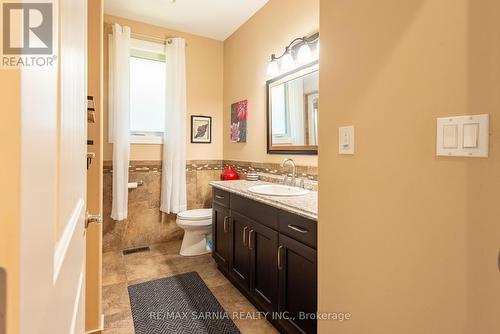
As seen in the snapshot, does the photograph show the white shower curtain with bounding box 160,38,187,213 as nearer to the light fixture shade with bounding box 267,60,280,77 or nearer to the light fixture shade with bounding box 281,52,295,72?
the light fixture shade with bounding box 267,60,280,77

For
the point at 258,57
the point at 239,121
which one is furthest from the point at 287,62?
the point at 239,121

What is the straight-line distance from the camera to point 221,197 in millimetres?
2340

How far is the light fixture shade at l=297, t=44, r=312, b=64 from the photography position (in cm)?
208

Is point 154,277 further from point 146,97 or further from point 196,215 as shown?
point 146,97

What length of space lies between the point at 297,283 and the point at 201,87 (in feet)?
8.97

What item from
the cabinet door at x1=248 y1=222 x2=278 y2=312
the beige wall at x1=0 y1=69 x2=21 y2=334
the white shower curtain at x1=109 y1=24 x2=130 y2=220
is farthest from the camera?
the white shower curtain at x1=109 y1=24 x2=130 y2=220

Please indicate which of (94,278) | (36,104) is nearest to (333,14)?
(36,104)

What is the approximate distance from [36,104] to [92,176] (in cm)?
134

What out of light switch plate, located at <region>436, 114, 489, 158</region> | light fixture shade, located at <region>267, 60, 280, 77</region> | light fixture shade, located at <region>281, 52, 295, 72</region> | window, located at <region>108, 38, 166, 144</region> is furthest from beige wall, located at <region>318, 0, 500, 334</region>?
window, located at <region>108, 38, 166, 144</region>

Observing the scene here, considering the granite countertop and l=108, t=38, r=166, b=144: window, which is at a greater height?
l=108, t=38, r=166, b=144: window

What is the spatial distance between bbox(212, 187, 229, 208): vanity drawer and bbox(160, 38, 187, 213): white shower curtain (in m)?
0.84

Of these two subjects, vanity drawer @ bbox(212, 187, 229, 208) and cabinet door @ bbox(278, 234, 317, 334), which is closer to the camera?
cabinet door @ bbox(278, 234, 317, 334)

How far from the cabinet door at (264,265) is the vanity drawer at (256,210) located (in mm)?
43

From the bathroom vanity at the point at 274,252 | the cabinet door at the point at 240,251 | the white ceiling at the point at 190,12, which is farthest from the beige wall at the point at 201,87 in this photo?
the cabinet door at the point at 240,251
